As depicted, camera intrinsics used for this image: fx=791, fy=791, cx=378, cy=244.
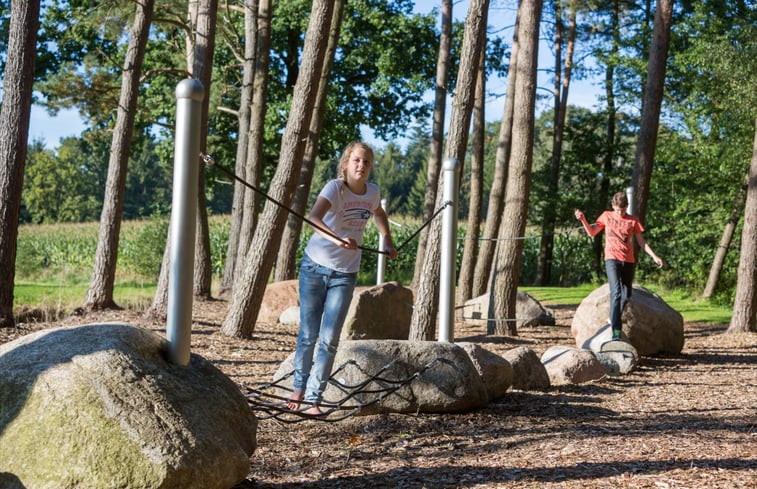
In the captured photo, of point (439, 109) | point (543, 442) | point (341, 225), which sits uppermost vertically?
point (439, 109)

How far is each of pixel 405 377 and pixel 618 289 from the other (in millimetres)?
4478

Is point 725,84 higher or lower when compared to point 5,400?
higher

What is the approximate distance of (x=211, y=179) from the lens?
23.6m

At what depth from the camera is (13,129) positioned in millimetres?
8828

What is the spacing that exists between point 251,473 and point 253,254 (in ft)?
Result: 16.8

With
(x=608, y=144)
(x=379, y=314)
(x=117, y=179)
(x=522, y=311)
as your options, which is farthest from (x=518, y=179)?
(x=608, y=144)

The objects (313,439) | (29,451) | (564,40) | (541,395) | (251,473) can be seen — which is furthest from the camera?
(564,40)

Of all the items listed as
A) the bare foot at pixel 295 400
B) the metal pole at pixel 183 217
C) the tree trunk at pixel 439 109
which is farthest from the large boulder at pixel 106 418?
the tree trunk at pixel 439 109

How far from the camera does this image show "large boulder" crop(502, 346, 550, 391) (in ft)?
23.2

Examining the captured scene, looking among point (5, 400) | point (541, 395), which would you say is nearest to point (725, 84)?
point (541, 395)

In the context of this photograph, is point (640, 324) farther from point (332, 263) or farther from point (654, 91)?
point (332, 263)

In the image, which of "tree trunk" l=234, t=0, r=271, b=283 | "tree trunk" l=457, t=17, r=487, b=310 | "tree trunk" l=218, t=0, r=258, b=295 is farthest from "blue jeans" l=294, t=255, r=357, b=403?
"tree trunk" l=218, t=0, r=258, b=295

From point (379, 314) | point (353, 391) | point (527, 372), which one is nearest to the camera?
point (353, 391)

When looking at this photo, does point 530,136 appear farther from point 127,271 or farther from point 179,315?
point 127,271
